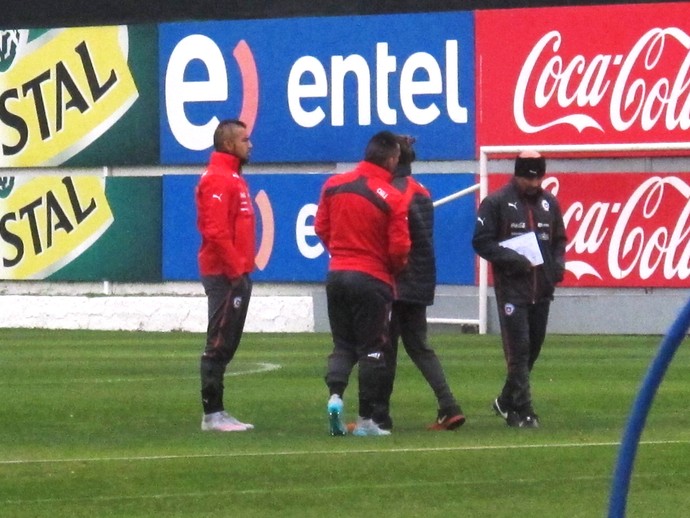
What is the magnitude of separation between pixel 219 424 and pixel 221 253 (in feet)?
4.18

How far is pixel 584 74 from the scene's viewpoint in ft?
87.5

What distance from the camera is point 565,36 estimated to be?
2662 cm

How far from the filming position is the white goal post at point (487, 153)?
2542cm

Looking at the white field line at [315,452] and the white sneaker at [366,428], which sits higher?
the white sneaker at [366,428]

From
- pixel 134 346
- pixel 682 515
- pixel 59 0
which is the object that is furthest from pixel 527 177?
pixel 59 0

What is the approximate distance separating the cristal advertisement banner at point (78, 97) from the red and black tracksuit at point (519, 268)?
54.6ft

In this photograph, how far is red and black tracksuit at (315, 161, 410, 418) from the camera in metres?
12.0

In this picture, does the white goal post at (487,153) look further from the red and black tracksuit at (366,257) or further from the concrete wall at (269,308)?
the red and black tracksuit at (366,257)

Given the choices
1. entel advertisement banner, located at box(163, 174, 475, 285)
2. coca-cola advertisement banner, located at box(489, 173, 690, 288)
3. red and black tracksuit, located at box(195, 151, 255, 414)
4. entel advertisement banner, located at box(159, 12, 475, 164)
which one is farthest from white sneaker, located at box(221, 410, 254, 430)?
entel advertisement banner, located at box(159, 12, 475, 164)

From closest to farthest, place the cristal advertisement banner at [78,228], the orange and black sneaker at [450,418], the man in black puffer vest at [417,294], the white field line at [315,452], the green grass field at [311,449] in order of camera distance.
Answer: the green grass field at [311,449] < the white field line at [315,452] < the man in black puffer vest at [417,294] < the orange and black sneaker at [450,418] < the cristal advertisement banner at [78,228]

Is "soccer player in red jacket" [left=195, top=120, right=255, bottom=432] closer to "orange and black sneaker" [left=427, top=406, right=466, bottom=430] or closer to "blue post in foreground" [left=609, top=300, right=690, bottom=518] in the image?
"orange and black sneaker" [left=427, top=406, right=466, bottom=430]

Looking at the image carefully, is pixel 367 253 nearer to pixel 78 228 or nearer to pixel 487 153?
pixel 487 153

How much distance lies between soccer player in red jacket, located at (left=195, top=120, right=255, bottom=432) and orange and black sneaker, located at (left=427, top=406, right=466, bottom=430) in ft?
4.88

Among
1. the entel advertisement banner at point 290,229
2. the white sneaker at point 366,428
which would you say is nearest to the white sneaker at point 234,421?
the white sneaker at point 366,428
